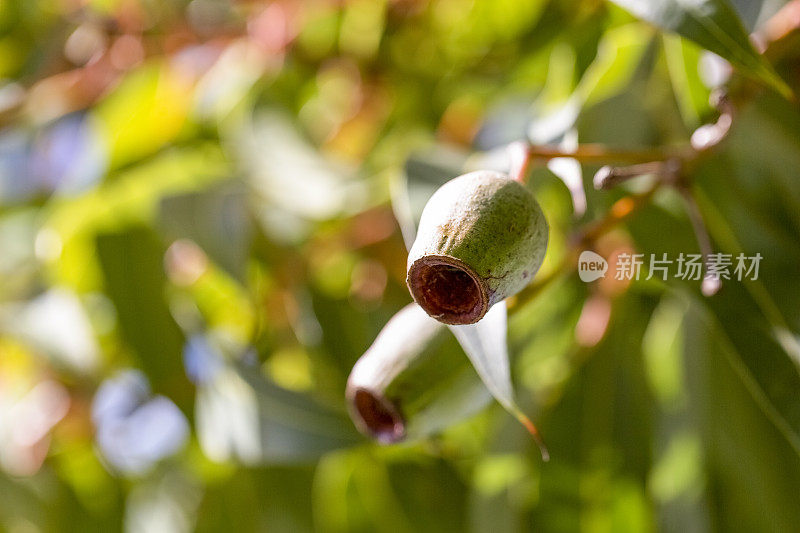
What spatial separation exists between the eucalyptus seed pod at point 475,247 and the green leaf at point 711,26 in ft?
0.48

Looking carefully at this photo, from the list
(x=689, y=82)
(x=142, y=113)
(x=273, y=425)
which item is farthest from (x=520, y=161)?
(x=142, y=113)

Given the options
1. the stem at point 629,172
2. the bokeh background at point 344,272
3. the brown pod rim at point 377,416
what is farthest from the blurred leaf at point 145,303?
the stem at point 629,172

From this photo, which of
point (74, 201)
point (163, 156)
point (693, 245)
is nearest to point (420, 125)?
point (163, 156)

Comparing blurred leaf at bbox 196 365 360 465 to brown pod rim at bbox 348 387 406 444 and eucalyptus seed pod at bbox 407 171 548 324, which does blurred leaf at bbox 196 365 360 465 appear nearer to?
brown pod rim at bbox 348 387 406 444

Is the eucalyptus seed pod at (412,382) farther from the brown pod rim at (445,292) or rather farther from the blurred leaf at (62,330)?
the blurred leaf at (62,330)

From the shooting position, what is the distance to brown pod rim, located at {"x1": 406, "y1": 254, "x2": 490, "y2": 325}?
0.39 meters

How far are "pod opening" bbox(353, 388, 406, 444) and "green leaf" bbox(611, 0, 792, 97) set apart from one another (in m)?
0.26

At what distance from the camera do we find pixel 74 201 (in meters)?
0.97

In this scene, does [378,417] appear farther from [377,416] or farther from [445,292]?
[445,292]

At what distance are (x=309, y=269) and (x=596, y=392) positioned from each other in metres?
0.34

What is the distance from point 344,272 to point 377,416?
1.69 ft

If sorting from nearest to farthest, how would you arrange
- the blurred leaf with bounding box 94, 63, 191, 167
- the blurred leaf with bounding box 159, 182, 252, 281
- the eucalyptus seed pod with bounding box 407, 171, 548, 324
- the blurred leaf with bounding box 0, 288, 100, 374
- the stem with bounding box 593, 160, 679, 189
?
1. the eucalyptus seed pod with bounding box 407, 171, 548, 324
2. the stem with bounding box 593, 160, 679, 189
3. the blurred leaf with bounding box 159, 182, 252, 281
4. the blurred leaf with bounding box 0, 288, 100, 374
5. the blurred leaf with bounding box 94, 63, 191, 167

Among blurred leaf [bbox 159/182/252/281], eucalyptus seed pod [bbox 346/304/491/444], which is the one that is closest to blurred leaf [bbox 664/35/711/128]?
eucalyptus seed pod [bbox 346/304/491/444]

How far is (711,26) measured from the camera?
0.46 m
